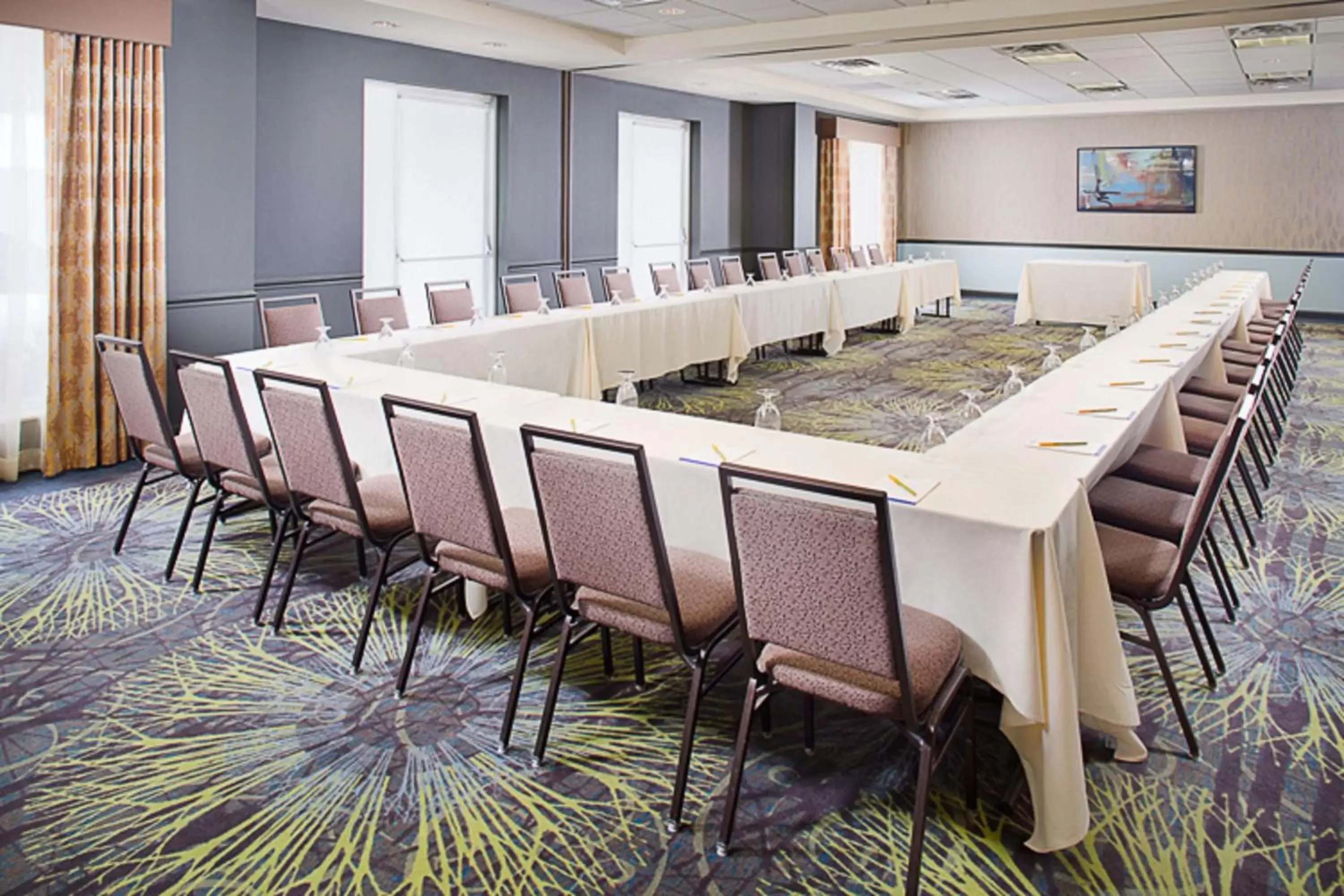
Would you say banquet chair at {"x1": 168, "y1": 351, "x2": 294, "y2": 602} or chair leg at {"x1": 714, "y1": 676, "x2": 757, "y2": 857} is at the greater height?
banquet chair at {"x1": 168, "y1": 351, "x2": 294, "y2": 602}

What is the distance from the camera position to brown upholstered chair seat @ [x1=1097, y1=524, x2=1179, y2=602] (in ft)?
9.68

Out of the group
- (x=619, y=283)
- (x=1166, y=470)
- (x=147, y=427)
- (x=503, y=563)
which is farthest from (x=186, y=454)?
(x=619, y=283)

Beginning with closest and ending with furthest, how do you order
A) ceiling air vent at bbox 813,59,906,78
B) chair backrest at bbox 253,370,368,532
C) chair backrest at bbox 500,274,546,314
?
chair backrest at bbox 253,370,368,532
chair backrest at bbox 500,274,546,314
ceiling air vent at bbox 813,59,906,78

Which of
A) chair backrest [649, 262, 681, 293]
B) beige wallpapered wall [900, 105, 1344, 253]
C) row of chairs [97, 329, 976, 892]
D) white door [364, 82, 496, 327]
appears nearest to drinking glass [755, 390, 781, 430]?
row of chairs [97, 329, 976, 892]

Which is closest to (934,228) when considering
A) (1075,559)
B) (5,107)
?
(5,107)

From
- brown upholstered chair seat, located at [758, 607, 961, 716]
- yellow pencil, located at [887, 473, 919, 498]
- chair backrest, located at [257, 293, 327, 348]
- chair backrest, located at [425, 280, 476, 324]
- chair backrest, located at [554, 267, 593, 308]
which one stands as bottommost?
brown upholstered chair seat, located at [758, 607, 961, 716]

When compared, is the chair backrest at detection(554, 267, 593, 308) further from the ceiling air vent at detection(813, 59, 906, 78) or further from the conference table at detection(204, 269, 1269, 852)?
the ceiling air vent at detection(813, 59, 906, 78)

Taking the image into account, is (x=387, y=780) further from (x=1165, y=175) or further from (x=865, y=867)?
(x=1165, y=175)

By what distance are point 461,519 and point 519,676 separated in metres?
0.47

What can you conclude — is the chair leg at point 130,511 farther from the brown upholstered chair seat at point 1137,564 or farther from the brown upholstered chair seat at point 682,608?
the brown upholstered chair seat at point 1137,564

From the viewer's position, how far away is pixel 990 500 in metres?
2.68

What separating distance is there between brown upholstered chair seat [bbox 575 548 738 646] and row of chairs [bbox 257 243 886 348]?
351cm

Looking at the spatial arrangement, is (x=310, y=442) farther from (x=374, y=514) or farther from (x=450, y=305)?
(x=450, y=305)

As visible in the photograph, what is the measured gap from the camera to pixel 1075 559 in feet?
8.76
